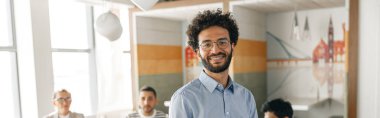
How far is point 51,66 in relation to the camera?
229 centimetres

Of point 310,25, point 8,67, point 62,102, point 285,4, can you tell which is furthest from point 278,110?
point 8,67

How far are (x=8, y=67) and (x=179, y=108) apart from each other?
1.76 m

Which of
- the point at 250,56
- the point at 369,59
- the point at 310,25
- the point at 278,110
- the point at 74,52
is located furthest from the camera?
the point at 74,52

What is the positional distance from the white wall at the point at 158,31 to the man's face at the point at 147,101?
1.79 feet

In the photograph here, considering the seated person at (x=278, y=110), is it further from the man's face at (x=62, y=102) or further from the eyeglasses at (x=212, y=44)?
the man's face at (x=62, y=102)

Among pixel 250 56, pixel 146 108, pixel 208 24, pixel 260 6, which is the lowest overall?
pixel 146 108

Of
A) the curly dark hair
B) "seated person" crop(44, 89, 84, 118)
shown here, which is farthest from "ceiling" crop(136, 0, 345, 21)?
the curly dark hair

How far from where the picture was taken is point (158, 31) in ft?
9.45

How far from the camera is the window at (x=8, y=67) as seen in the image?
2.20 metres

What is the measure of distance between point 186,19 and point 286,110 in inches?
62.9

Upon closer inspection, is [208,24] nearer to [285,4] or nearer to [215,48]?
[215,48]

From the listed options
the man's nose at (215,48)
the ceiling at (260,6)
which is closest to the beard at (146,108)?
the ceiling at (260,6)

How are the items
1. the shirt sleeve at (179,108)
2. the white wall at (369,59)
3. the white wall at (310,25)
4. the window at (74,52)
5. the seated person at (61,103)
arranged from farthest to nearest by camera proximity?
the window at (74,52) → the white wall at (310,25) → the seated person at (61,103) → the white wall at (369,59) → the shirt sleeve at (179,108)

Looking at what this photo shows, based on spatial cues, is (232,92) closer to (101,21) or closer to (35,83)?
(101,21)
